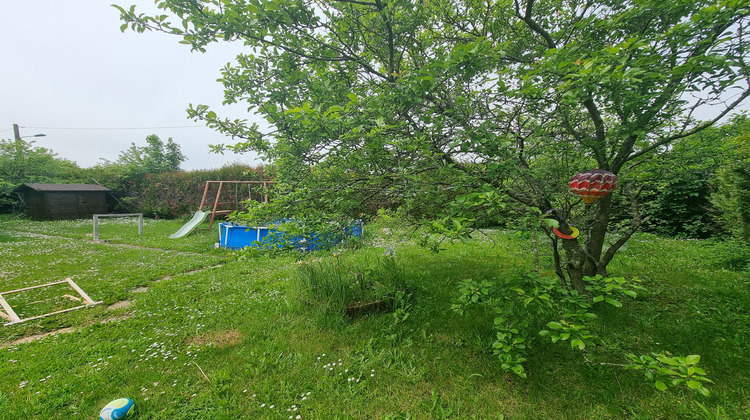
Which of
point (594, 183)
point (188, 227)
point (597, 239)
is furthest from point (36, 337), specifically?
point (188, 227)

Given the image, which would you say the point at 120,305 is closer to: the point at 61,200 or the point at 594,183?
the point at 594,183

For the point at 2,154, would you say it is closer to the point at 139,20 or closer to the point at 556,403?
the point at 139,20

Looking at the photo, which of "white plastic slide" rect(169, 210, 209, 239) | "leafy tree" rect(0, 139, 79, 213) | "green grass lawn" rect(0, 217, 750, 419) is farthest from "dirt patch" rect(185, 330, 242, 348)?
"leafy tree" rect(0, 139, 79, 213)

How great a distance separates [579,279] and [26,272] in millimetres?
9089

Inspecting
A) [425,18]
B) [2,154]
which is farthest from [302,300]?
[2,154]

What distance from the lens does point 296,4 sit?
2148 millimetres

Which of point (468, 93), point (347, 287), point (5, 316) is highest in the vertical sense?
point (468, 93)

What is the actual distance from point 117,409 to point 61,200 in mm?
21106

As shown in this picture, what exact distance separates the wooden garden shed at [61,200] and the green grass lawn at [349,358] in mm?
16775

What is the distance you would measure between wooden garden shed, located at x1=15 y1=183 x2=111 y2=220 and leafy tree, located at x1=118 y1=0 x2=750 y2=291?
20.5m

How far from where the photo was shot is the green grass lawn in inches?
77.3

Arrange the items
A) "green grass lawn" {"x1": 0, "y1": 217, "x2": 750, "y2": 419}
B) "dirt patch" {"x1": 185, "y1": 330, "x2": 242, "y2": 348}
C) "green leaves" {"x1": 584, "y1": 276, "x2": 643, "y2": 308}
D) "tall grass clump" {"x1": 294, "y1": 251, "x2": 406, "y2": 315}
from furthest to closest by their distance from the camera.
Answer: "tall grass clump" {"x1": 294, "y1": 251, "x2": 406, "y2": 315}, "dirt patch" {"x1": 185, "y1": 330, "x2": 242, "y2": 348}, "green grass lawn" {"x1": 0, "y1": 217, "x2": 750, "y2": 419}, "green leaves" {"x1": 584, "y1": 276, "x2": 643, "y2": 308}

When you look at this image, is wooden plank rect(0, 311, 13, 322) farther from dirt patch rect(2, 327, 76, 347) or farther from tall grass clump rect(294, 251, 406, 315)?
tall grass clump rect(294, 251, 406, 315)

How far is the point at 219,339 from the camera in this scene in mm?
2859
